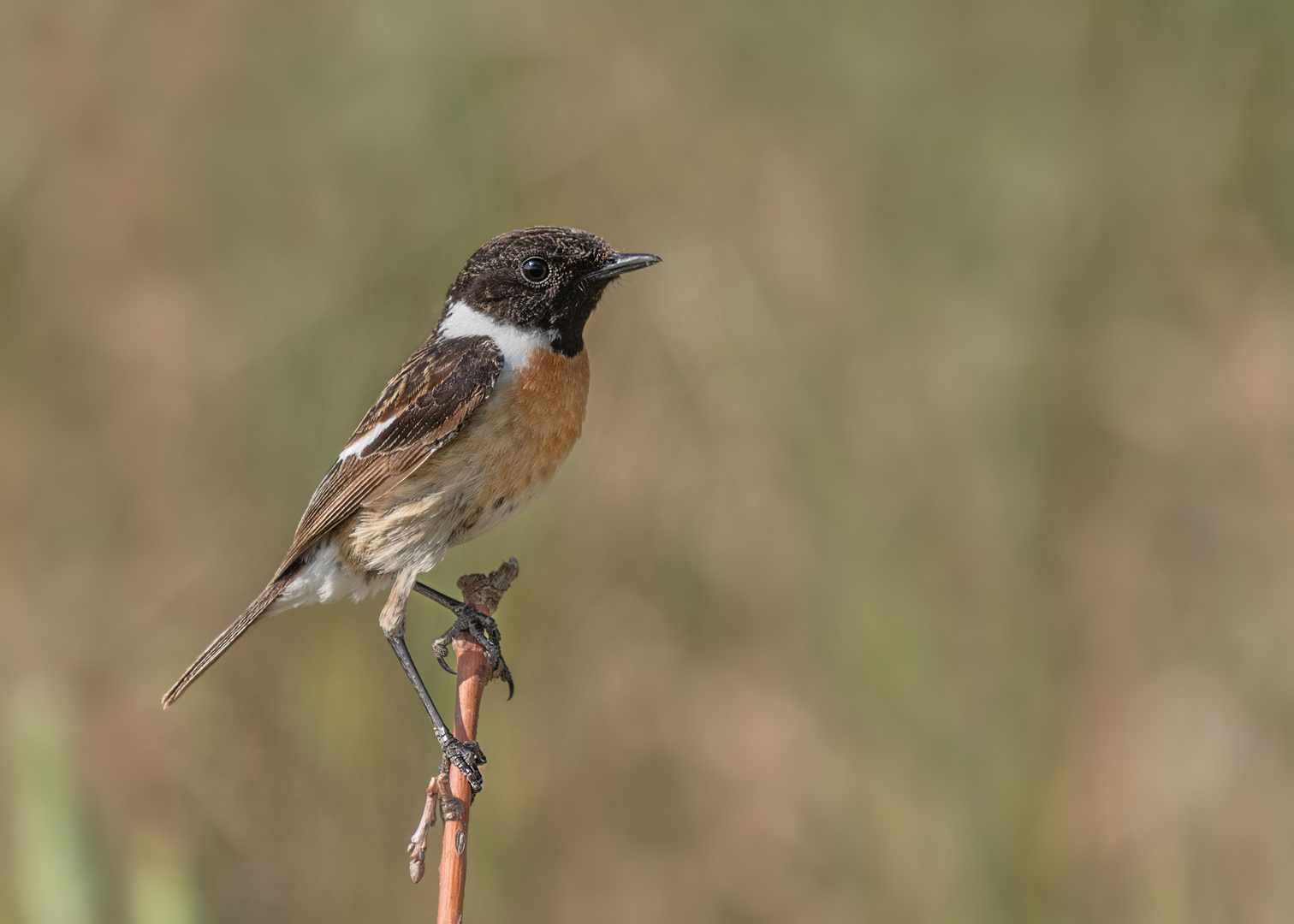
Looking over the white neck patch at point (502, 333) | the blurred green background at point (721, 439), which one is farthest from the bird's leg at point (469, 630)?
the white neck patch at point (502, 333)

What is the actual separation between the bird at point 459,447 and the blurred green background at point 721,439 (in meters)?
0.41

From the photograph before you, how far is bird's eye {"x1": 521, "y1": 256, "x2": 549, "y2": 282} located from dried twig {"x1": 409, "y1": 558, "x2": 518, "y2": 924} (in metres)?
1.00

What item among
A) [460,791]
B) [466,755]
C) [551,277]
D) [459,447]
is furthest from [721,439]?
[460,791]

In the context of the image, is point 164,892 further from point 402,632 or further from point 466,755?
point 402,632

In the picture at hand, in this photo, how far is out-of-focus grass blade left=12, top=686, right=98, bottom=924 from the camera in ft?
9.32

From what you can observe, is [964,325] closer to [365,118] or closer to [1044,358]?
[1044,358]

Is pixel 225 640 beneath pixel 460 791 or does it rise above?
above

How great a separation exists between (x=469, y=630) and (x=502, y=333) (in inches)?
34.6

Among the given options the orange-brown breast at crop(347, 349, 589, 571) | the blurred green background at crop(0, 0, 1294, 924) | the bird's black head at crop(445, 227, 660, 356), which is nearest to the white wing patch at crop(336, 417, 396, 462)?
the orange-brown breast at crop(347, 349, 589, 571)

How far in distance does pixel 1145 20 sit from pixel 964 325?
1.27 meters

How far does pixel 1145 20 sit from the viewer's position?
186 inches

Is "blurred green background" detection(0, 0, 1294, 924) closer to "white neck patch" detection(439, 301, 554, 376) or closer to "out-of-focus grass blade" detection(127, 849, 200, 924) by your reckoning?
"white neck patch" detection(439, 301, 554, 376)

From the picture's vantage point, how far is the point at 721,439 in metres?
5.12

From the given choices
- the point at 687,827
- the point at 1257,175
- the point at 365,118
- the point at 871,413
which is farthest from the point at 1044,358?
the point at 365,118
